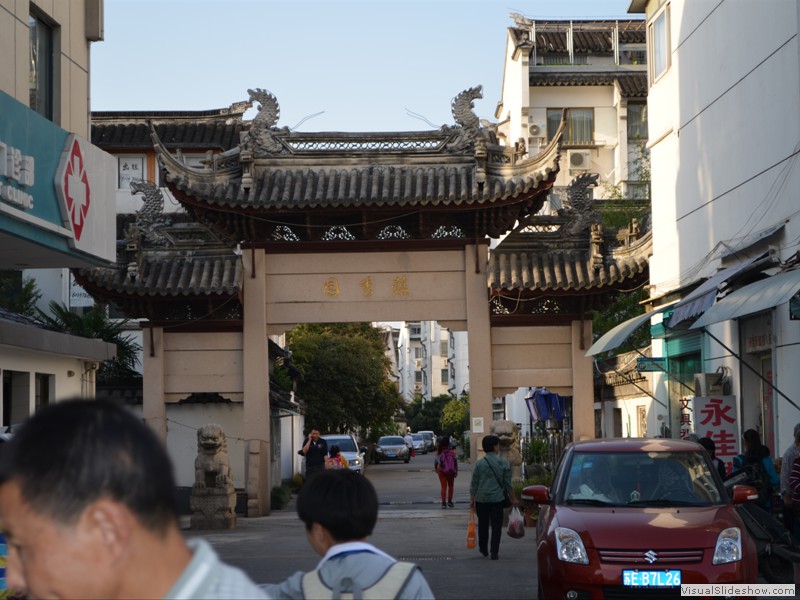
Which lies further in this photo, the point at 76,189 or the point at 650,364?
the point at 650,364

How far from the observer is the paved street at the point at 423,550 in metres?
13.6

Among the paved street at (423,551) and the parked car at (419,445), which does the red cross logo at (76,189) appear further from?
the parked car at (419,445)

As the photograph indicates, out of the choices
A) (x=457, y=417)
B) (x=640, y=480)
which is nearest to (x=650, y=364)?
(x=640, y=480)

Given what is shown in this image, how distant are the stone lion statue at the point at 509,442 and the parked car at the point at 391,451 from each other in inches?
1645

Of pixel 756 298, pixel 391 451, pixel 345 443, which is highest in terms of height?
pixel 756 298

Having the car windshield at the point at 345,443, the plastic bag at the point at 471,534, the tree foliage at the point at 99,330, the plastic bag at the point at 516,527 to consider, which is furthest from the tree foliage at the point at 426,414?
the plastic bag at the point at 516,527

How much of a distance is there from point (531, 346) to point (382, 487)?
18.0 metres

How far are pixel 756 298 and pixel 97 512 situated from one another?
1228 centimetres

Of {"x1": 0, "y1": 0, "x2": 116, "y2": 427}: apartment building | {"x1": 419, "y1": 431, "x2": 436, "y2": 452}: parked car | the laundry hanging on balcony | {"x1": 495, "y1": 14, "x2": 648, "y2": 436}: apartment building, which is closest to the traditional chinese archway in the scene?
{"x1": 0, "y1": 0, "x2": 116, "y2": 427}: apartment building

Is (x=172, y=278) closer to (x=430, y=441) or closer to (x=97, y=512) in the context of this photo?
(x=97, y=512)

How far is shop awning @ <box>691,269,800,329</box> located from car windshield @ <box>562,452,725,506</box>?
2.35 meters

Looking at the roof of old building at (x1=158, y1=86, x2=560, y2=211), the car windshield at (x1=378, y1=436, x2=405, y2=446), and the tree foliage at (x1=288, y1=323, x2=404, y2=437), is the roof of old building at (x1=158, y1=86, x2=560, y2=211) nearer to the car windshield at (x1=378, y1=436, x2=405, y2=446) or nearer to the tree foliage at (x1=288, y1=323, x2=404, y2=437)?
the tree foliage at (x1=288, y1=323, x2=404, y2=437)

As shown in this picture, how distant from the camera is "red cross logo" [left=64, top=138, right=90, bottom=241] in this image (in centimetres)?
1504

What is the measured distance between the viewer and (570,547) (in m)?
10.2
